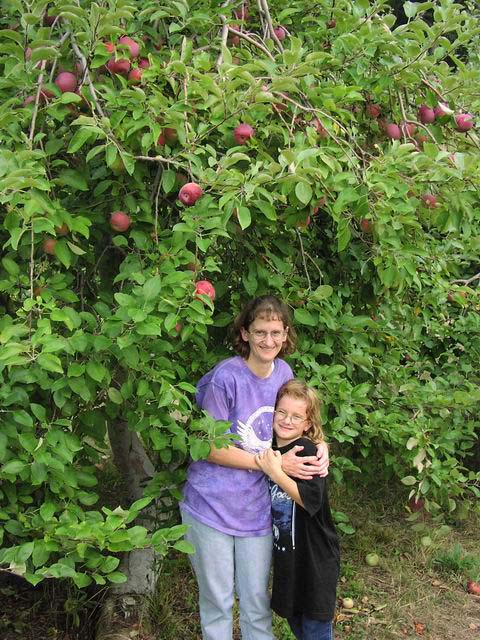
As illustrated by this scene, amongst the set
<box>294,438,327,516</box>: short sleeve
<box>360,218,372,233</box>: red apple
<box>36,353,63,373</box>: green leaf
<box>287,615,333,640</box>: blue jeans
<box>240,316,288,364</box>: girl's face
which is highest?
<box>360,218,372,233</box>: red apple

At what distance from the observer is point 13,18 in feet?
7.60

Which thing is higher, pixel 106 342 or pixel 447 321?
pixel 106 342

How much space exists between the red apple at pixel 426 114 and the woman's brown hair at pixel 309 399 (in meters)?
1.10

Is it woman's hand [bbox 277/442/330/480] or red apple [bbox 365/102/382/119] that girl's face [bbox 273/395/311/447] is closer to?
woman's hand [bbox 277/442/330/480]

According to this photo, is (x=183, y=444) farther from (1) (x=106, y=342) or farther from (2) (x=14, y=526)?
Answer: (2) (x=14, y=526)

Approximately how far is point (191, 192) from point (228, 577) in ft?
3.77

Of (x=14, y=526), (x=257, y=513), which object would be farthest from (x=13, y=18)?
(x=257, y=513)

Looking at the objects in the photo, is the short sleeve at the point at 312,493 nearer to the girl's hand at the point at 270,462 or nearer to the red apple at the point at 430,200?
the girl's hand at the point at 270,462

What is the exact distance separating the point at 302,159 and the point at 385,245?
1.75 feet

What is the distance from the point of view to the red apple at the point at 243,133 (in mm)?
2039

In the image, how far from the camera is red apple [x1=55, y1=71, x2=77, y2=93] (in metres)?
1.97

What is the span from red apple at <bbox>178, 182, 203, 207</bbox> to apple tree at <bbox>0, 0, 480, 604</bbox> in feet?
0.06

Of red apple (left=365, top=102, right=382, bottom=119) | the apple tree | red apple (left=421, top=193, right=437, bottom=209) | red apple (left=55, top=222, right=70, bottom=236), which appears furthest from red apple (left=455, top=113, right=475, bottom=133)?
red apple (left=55, top=222, right=70, bottom=236)

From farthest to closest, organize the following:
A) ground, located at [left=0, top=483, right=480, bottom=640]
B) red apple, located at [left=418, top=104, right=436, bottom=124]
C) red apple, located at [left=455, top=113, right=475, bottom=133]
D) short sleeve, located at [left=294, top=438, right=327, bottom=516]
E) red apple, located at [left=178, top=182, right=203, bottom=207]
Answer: ground, located at [left=0, top=483, right=480, bottom=640]
red apple, located at [left=418, top=104, right=436, bottom=124]
red apple, located at [left=455, top=113, right=475, bottom=133]
short sleeve, located at [left=294, top=438, right=327, bottom=516]
red apple, located at [left=178, top=182, right=203, bottom=207]
